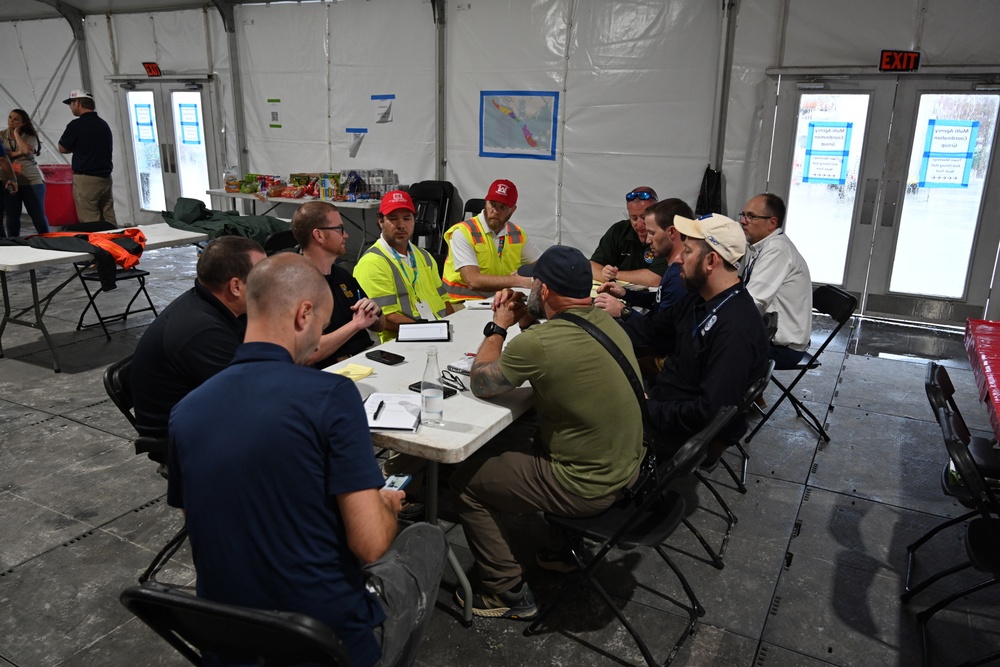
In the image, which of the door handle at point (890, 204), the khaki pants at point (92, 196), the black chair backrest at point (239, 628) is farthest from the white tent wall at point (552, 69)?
the black chair backrest at point (239, 628)

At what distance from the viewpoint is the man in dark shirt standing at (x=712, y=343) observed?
298 centimetres

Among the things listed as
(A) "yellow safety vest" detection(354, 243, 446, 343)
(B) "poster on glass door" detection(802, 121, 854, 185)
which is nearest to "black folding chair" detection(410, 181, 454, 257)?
(B) "poster on glass door" detection(802, 121, 854, 185)

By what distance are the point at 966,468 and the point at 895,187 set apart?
17.5ft

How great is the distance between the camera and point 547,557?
10.2 ft

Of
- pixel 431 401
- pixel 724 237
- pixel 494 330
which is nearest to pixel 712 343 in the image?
pixel 724 237

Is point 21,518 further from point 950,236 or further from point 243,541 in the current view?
point 950,236

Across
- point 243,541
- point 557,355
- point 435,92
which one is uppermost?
point 435,92

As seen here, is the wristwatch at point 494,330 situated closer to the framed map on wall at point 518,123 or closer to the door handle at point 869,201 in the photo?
the door handle at point 869,201

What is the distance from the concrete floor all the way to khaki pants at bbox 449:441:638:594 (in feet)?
0.78

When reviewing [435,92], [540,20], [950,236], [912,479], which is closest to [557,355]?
[912,479]

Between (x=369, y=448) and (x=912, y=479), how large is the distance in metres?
3.57

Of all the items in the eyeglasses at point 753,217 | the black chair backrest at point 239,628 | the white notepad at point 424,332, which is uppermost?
the eyeglasses at point 753,217

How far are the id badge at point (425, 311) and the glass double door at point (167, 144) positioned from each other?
8.17 meters

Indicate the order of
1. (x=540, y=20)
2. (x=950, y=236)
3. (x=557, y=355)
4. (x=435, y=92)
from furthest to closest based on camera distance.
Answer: (x=435, y=92) → (x=540, y=20) → (x=950, y=236) → (x=557, y=355)
